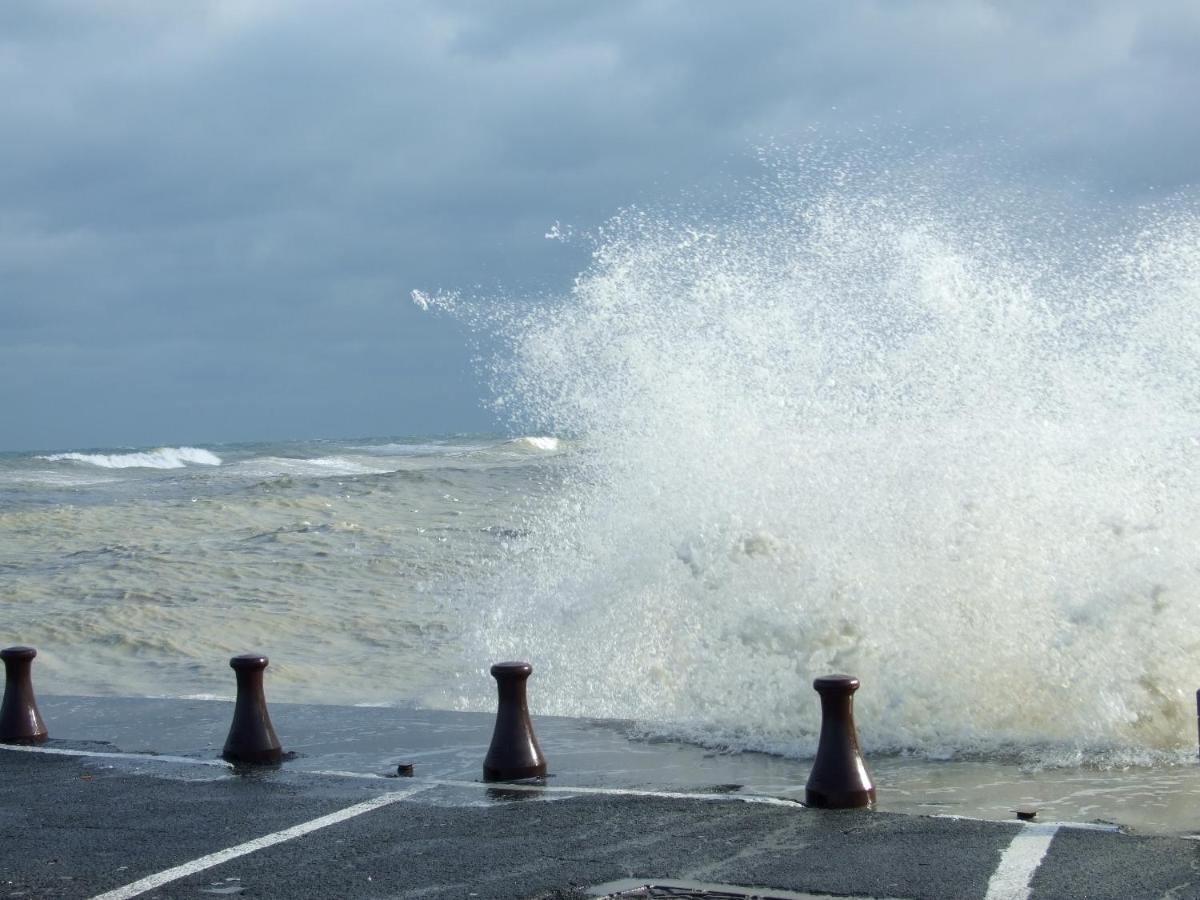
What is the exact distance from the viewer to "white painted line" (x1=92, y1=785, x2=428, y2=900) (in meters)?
5.48

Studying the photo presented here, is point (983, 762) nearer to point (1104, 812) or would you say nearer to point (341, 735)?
point (1104, 812)

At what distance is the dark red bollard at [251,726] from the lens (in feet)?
27.0

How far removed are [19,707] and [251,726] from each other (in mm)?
1913

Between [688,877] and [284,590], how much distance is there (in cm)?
1413

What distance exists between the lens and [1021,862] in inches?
216

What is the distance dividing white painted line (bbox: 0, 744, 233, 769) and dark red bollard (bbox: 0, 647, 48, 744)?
12cm

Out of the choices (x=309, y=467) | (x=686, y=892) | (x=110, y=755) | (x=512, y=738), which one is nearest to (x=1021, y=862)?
(x=686, y=892)

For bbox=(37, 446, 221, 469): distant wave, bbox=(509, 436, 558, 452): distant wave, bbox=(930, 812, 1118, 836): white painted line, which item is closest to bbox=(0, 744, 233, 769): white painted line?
bbox=(930, 812, 1118, 836): white painted line

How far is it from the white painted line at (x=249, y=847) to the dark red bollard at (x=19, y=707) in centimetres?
314

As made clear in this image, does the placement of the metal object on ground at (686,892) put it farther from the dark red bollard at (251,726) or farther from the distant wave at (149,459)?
the distant wave at (149,459)

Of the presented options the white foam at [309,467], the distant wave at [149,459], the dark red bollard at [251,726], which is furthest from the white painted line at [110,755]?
the distant wave at [149,459]

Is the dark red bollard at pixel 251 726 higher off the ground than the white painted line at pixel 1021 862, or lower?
higher

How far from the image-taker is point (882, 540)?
10.5 m

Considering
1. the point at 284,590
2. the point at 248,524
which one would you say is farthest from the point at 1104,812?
the point at 248,524
